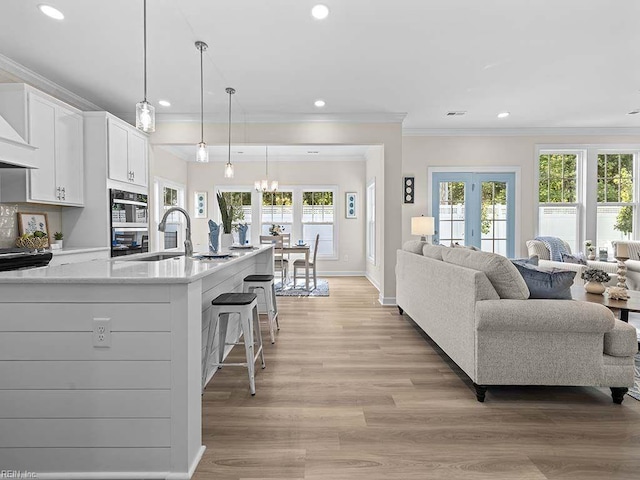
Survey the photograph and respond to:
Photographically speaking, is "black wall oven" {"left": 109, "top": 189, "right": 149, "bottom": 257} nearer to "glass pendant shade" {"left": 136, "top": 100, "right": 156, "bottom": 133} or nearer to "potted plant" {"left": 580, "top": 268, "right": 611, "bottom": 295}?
"glass pendant shade" {"left": 136, "top": 100, "right": 156, "bottom": 133}

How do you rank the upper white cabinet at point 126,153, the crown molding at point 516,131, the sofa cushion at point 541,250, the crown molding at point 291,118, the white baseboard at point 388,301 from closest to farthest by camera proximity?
1. the upper white cabinet at point 126,153
2. the crown molding at point 291,118
3. the white baseboard at point 388,301
4. the sofa cushion at point 541,250
5. the crown molding at point 516,131

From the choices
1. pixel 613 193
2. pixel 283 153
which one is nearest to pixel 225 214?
pixel 283 153

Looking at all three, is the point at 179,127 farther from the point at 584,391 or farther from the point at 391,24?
the point at 584,391

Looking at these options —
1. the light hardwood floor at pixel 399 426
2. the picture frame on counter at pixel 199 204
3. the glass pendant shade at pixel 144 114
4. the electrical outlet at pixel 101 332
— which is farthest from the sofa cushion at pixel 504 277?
the picture frame on counter at pixel 199 204

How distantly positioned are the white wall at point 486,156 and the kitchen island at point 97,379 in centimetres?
523

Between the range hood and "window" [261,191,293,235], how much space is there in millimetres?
5162

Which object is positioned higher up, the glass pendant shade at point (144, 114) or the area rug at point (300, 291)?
the glass pendant shade at point (144, 114)

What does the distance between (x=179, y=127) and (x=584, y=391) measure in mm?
5386

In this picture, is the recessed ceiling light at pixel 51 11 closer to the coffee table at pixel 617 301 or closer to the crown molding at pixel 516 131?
the coffee table at pixel 617 301

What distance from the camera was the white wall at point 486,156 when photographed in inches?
240

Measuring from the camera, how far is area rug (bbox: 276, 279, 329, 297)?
580cm

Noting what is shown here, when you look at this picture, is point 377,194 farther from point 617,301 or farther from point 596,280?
point 617,301

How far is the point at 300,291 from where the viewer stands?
607 cm

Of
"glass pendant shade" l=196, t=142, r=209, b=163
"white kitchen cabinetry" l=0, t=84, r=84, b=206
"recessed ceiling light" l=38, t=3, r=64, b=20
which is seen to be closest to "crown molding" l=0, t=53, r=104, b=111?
"white kitchen cabinetry" l=0, t=84, r=84, b=206
